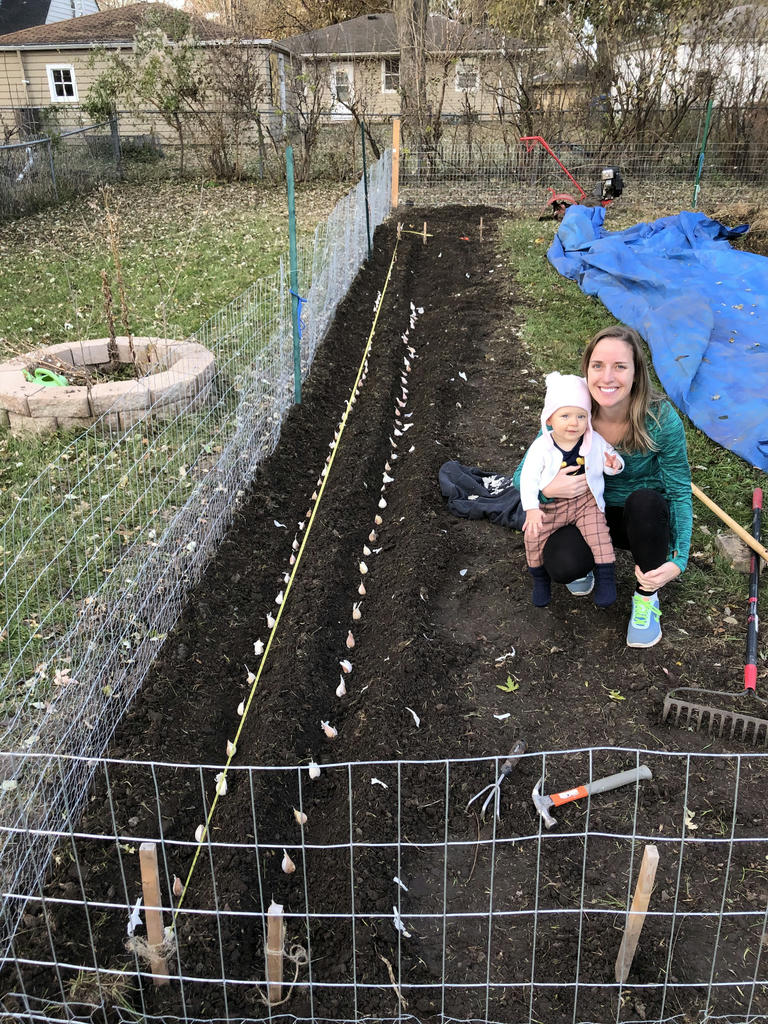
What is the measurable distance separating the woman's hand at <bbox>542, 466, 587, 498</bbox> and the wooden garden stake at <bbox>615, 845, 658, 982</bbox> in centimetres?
154

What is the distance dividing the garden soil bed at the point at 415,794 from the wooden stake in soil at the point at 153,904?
106 mm

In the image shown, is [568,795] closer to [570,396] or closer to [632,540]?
[632,540]

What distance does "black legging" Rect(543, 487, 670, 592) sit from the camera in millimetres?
3098

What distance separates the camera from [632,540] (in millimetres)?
3166

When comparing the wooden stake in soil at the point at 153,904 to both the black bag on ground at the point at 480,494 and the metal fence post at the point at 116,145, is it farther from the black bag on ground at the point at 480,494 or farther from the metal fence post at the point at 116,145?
the metal fence post at the point at 116,145

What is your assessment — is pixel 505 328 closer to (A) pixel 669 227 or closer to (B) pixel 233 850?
(A) pixel 669 227

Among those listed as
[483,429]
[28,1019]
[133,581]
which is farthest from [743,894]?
[483,429]

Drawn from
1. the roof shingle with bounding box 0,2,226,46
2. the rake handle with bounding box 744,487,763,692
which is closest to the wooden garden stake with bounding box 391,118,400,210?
the roof shingle with bounding box 0,2,226,46

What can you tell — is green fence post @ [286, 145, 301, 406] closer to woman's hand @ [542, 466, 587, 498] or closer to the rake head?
woman's hand @ [542, 466, 587, 498]

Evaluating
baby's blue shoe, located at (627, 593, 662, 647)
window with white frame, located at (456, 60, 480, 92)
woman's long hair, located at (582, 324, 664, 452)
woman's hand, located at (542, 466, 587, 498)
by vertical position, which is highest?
window with white frame, located at (456, 60, 480, 92)

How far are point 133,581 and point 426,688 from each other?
1253mm

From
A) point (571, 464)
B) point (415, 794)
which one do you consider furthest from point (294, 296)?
point (415, 794)

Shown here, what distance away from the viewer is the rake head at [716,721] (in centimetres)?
281

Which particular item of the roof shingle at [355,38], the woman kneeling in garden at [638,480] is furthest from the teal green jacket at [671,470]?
the roof shingle at [355,38]
